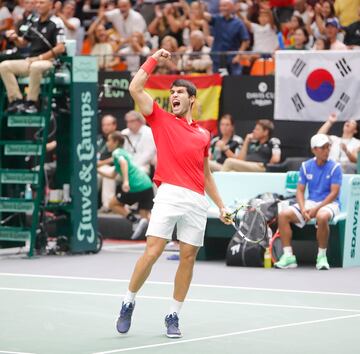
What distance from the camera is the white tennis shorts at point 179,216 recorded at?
969 centimetres

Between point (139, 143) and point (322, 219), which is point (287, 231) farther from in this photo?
point (139, 143)

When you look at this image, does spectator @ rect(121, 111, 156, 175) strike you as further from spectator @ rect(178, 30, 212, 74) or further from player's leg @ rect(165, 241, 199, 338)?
player's leg @ rect(165, 241, 199, 338)

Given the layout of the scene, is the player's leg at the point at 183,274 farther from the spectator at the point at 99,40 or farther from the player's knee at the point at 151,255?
the spectator at the point at 99,40

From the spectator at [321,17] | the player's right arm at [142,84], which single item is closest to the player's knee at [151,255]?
the player's right arm at [142,84]

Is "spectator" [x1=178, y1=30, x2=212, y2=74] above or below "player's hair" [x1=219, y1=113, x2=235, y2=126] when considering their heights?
above

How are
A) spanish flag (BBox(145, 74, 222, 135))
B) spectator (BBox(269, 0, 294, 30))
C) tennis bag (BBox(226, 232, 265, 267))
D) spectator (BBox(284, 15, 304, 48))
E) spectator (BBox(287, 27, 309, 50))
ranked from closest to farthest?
tennis bag (BBox(226, 232, 265, 267)) → spectator (BBox(287, 27, 309, 50)) → spanish flag (BBox(145, 74, 222, 135)) → spectator (BBox(284, 15, 304, 48)) → spectator (BBox(269, 0, 294, 30))

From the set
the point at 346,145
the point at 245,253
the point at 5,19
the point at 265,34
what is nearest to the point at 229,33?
the point at 265,34

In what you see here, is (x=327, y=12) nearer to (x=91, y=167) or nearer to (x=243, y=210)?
(x=91, y=167)

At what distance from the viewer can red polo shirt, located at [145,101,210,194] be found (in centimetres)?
980

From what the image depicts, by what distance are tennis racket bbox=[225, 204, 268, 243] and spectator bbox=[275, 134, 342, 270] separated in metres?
4.52

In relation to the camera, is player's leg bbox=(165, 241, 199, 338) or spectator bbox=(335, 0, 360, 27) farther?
spectator bbox=(335, 0, 360, 27)

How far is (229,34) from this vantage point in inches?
830

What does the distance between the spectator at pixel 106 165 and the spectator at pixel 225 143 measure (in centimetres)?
178

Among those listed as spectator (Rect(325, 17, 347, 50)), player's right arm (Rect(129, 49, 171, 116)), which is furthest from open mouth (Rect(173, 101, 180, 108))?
spectator (Rect(325, 17, 347, 50))
